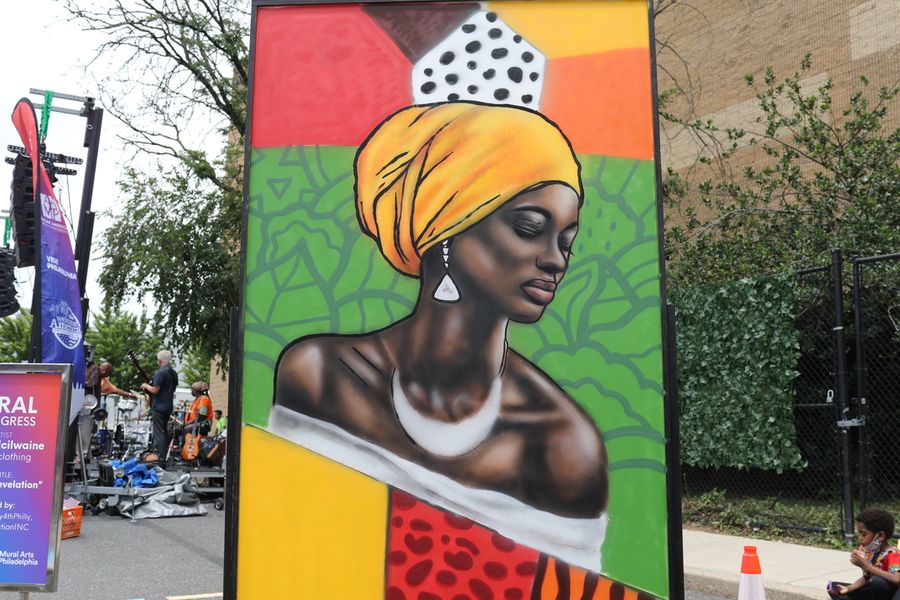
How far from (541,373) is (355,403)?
790 mm

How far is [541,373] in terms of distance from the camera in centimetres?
336

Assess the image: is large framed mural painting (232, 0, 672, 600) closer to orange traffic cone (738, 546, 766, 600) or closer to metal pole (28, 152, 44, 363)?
orange traffic cone (738, 546, 766, 600)

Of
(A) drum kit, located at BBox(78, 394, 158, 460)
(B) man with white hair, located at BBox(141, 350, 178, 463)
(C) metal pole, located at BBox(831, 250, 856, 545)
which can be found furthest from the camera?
(B) man with white hair, located at BBox(141, 350, 178, 463)

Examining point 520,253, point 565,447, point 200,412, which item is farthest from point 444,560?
point 200,412

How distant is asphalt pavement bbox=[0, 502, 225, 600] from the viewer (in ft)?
21.7

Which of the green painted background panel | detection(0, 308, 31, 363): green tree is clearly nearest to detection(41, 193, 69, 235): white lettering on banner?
the green painted background panel

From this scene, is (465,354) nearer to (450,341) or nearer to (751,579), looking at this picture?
(450,341)

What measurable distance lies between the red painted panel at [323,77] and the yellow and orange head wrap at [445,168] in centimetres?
12

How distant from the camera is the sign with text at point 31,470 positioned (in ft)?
15.8

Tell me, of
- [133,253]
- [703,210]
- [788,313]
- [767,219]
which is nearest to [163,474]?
[788,313]

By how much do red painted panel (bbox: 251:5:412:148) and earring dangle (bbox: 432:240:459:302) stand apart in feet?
2.02

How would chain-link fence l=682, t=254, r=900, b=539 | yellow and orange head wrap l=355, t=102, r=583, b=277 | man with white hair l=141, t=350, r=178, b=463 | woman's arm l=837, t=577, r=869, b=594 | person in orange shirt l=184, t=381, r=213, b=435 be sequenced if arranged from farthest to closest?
person in orange shirt l=184, t=381, r=213, b=435 → man with white hair l=141, t=350, r=178, b=463 → chain-link fence l=682, t=254, r=900, b=539 → woman's arm l=837, t=577, r=869, b=594 → yellow and orange head wrap l=355, t=102, r=583, b=277

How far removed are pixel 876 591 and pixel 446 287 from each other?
3.67 meters

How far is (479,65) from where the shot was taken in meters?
3.61
